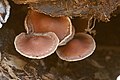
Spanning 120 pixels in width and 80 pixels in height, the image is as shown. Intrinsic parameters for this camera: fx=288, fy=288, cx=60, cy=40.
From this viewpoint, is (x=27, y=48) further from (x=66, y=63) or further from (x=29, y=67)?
(x=66, y=63)

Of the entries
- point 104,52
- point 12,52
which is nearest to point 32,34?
point 12,52

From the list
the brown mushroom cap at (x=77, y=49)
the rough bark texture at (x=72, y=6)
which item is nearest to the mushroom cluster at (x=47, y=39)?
the brown mushroom cap at (x=77, y=49)

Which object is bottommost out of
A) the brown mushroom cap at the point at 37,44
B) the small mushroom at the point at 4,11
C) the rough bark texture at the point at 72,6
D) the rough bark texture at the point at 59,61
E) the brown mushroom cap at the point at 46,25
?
the rough bark texture at the point at 59,61

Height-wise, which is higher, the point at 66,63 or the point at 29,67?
the point at 29,67

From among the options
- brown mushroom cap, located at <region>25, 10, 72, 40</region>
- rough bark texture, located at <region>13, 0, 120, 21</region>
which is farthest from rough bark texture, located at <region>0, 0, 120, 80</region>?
rough bark texture, located at <region>13, 0, 120, 21</region>

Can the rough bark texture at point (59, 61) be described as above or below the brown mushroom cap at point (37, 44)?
below

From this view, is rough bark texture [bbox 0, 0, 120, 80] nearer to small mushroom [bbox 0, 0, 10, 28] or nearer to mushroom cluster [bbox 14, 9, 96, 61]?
mushroom cluster [bbox 14, 9, 96, 61]

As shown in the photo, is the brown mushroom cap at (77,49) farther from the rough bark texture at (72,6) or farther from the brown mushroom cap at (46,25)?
the rough bark texture at (72,6)
